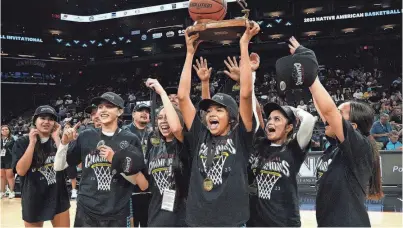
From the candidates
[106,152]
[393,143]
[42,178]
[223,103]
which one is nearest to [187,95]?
[223,103]

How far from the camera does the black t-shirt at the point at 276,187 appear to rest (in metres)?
3.12

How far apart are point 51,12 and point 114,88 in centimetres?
699

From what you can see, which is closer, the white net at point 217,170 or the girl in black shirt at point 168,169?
the white net at point 217,170

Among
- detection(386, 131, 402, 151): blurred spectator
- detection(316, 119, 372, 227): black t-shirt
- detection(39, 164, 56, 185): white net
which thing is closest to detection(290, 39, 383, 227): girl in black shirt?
detection(316, 119, 372, 227): black t-shirt

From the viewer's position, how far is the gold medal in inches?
114

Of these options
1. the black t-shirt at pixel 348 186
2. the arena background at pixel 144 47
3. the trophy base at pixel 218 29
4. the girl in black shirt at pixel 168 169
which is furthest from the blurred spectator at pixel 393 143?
the arena background at pixel 144 47

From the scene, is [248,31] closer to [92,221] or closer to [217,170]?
[217,170]

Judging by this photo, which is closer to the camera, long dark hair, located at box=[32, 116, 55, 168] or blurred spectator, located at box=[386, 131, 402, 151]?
long dark hair, located at box=[32, 116, 55, 168]

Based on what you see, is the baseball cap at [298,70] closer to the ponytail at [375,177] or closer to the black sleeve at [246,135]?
the black sleeve at [246,135]

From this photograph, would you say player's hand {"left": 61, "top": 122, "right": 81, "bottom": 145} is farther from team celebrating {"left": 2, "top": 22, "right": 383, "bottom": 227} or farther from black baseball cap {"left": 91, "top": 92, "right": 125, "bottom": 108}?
black baseball cap {"left": 91, "top": 92, "right": 125, "bottom": 108}

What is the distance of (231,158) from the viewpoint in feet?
9.61

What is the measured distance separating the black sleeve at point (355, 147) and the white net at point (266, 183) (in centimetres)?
54

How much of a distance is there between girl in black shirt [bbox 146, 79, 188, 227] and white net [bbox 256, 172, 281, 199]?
618 mm

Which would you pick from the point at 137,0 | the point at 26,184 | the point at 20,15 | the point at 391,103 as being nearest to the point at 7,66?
the point at 20,15
